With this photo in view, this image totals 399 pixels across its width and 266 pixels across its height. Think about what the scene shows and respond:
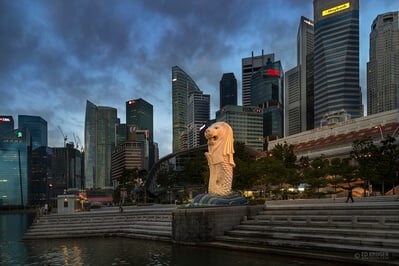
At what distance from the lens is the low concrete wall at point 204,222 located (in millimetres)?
26406

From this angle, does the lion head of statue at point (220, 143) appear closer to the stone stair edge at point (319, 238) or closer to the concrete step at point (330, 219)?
the concrete step at point (330, 219)

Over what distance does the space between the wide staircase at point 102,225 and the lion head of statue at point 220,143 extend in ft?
22.0

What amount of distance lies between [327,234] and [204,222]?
808 centimetres

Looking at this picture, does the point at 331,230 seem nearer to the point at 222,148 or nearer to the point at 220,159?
the point at 220,159

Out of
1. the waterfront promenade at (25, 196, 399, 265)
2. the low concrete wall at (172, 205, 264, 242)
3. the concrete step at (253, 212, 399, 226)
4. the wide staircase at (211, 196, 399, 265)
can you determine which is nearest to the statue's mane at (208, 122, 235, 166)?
the low concrete wall at (172, 205, 264, 242)

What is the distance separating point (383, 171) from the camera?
4619 cm

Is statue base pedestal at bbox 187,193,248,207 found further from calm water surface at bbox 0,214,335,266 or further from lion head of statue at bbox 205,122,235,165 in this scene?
calm water surface at bbox 0,214,335,266

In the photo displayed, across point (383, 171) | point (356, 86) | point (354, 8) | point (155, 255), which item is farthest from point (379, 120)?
point (354, 8)

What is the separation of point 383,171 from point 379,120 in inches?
1968

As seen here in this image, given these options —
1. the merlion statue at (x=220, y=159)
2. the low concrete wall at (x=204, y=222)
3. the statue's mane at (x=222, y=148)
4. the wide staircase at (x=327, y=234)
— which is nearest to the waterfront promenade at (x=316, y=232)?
the wide staircase at (x=327, y=234)

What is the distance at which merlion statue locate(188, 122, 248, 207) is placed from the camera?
2844 centimetres

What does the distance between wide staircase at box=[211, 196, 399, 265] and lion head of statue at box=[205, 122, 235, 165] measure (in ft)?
15.1

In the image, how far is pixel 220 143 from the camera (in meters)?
29.4

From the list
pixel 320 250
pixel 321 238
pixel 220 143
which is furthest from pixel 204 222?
pixel 320 250
